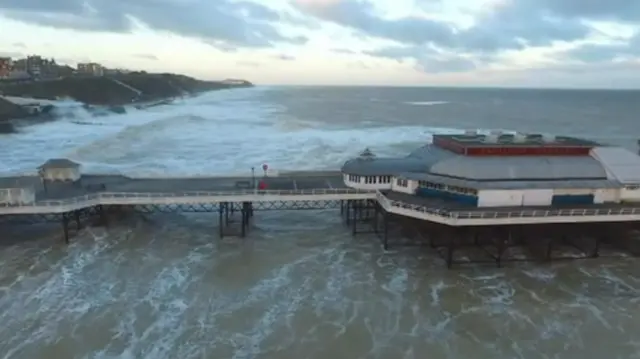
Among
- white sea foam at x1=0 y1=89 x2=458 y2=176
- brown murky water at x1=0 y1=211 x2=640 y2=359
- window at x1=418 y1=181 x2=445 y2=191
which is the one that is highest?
window at x1=418 y1=181 x2=445 y2=191

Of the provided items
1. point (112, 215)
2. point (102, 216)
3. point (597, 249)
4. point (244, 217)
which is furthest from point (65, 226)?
point (597, 249)

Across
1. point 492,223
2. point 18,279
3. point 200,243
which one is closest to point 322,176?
point 200,243

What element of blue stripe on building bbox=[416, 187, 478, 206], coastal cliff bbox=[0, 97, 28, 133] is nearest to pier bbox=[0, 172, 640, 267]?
Result: blue stripe on building bbox=[416, 187, 478, 206]

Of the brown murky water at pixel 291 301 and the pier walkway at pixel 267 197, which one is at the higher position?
the pier walkway at pixel 267 197

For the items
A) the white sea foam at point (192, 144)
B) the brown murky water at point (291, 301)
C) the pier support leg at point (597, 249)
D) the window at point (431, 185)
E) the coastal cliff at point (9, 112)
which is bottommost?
the brown murky water at point (291, 301)

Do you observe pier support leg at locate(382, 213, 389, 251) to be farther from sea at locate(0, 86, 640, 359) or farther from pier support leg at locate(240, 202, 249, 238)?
pier support leg at locate(240, 202, 249, 238)

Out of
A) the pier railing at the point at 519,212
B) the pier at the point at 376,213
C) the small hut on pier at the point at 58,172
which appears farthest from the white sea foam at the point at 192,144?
the pier railing at the point at 519,212

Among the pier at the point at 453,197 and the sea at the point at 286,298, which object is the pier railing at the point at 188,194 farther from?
the sea at the point at 286,298
